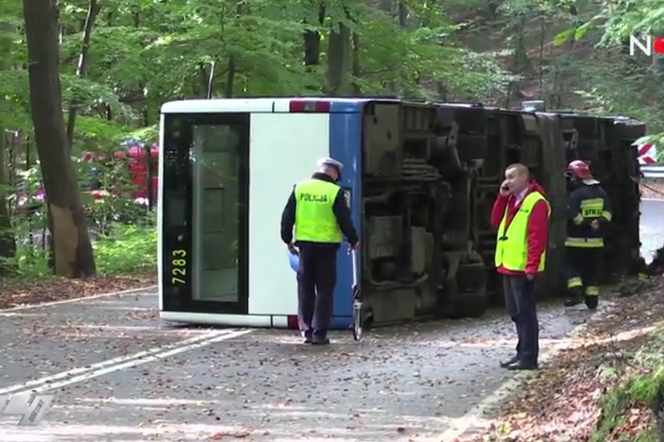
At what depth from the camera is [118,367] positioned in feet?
35.0

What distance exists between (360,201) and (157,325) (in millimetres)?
2767

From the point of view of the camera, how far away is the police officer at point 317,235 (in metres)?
11.9

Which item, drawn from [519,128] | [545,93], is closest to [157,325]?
[519,128]

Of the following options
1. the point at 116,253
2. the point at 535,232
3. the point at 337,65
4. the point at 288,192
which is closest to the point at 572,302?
the point at 288,192

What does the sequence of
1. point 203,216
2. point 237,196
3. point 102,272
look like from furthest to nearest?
point 102,272 < point 203,216 < point 237,196

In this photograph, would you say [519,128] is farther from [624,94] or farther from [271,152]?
[624,94]

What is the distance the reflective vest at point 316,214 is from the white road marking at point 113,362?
155 centimetres

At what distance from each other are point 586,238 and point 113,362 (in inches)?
272

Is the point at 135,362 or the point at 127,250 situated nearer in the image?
the point at 135,362

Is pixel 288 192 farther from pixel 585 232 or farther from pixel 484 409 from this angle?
pixel 484 409

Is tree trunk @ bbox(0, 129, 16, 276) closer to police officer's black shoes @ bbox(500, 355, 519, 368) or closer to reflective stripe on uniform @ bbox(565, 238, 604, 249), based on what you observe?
reflective stripe on uniform @ bbox(565, 238, 604, 249)

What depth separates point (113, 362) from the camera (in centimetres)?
1096

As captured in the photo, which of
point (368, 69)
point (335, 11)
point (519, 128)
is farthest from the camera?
point (368, 69)

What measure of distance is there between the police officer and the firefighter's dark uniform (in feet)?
14.5
